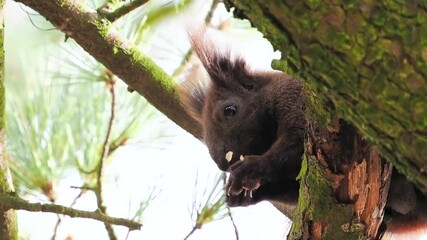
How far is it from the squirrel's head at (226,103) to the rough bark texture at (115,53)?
0.23 ft

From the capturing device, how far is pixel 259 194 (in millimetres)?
2068

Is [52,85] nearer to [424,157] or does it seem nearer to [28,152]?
[28,152]

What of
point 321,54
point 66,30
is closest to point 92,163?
point 66,30

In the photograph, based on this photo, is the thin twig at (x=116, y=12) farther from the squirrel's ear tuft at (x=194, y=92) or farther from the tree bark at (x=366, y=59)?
the tree bark at (x=366, y=59)

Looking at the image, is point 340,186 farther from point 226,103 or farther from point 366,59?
point 226,103

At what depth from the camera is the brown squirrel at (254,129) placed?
1.89 metres

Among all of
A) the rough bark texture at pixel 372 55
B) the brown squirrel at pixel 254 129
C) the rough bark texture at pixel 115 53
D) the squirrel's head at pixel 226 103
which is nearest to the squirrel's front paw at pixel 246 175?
the brown squirrel at pixel 254 129

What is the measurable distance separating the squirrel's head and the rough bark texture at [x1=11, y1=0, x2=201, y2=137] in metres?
0.07

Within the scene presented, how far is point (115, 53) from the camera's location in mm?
2416

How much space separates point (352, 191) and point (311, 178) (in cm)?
9

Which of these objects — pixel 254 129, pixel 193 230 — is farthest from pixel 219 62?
pixel 193 230

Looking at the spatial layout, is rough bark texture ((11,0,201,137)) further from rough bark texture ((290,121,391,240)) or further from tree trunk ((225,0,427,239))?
tree trunk ((225,0,427,239))

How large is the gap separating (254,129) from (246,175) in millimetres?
321

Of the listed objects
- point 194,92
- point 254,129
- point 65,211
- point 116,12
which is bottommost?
point 65,211
